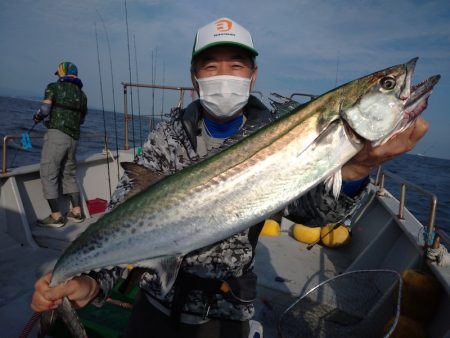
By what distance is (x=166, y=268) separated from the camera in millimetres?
1918

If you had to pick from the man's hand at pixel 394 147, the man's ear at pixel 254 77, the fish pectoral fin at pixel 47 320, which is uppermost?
the man's ear at pixel 254 77

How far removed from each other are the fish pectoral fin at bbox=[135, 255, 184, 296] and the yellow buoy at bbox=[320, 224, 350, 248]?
491 cm

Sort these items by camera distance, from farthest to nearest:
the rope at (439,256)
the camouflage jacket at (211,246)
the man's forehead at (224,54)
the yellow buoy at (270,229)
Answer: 1. the yellow buoy at (270,229)
2. the rope at (439,256)
3. the man's forehead at (224,54)
4. the camouflage jacket at (211,246)

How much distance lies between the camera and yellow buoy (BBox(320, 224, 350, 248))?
6.23m

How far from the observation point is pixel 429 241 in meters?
3.96

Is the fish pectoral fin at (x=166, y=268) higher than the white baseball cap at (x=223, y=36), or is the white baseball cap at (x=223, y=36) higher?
the white baseball cap at (x=223, y=36)

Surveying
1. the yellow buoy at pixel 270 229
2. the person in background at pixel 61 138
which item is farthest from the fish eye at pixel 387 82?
the person in background at pixel 61 138

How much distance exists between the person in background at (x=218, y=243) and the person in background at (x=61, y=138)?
4572mm

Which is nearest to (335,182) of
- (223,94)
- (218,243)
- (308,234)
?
(218,243)

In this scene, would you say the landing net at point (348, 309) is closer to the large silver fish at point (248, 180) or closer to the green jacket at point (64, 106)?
the large silver fish at point (248, 180)

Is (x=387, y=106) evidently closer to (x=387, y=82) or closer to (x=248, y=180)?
(x=387, y=82)

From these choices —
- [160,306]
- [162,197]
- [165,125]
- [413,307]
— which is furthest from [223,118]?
[413,307]

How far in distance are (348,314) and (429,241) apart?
1.39m

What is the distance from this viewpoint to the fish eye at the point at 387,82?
168 centimetres
